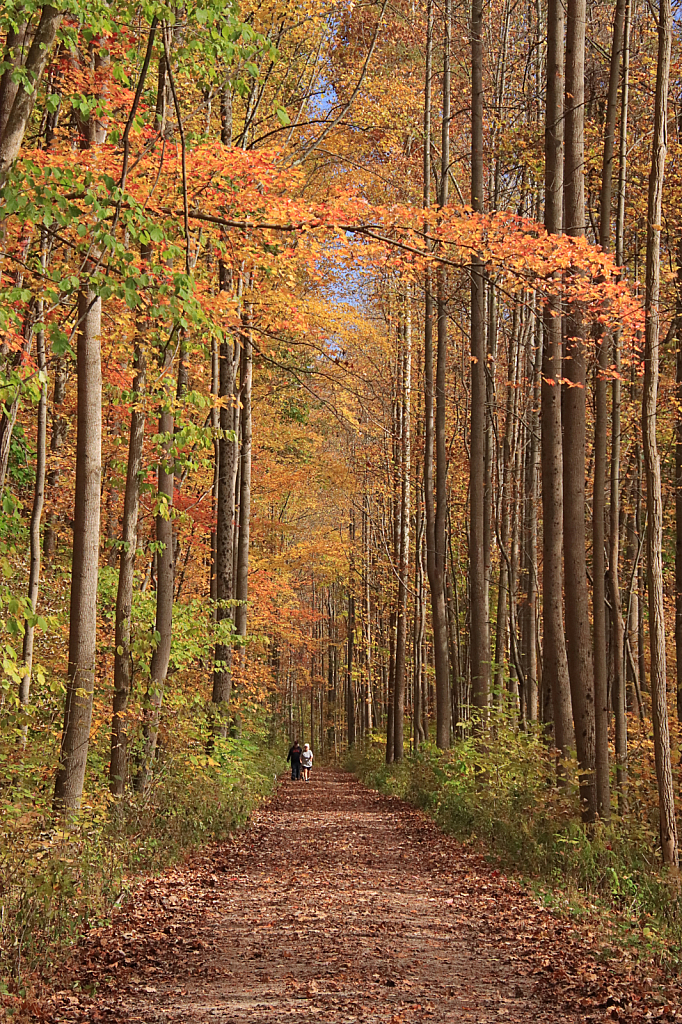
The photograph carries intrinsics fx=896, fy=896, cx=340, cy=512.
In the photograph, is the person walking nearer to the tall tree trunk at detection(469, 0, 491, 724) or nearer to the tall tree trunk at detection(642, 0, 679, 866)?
the tall tree trunk at detection(469, 0, 491, 724)

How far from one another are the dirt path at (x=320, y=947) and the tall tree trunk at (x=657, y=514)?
1.64 metres

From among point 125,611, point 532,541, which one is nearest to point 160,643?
point 125,611

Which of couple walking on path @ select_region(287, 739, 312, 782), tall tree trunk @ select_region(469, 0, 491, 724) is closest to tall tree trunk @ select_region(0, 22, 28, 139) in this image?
tall tree trunk @ select_region(469, 0, 491, 724)

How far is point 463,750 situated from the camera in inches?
592

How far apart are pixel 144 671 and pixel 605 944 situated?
6929 mm

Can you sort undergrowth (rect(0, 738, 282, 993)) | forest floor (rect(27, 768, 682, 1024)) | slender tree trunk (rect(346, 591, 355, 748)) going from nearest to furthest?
forest floor (rect(27, 768, 682, 1024))
undergrowth (rect(0, 738, 282, 993))
slender tree trunk (rect(346, 591, 355, 748))

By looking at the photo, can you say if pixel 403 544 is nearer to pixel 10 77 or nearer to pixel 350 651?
pixel 350 651

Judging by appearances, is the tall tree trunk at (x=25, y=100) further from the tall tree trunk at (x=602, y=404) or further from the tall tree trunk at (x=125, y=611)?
the tall tree trunk at (x=602, y=404)

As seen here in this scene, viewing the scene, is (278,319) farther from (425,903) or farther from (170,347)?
(425,903)

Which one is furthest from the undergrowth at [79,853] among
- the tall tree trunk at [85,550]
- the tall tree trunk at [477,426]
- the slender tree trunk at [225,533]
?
the tall tree trunk at [477,426]

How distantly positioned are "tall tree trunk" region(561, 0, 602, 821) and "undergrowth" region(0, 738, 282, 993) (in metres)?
4.62

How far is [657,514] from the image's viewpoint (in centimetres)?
874

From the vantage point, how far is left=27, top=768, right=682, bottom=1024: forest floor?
196 inches

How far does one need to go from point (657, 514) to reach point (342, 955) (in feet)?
16.5
